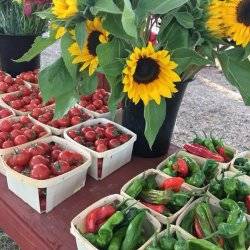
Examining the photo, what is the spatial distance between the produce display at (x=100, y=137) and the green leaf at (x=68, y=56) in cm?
24

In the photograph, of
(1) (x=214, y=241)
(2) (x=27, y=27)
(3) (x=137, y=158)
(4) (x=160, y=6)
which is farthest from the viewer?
(2) (x=27, y=27)

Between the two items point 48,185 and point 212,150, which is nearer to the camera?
point 48,185

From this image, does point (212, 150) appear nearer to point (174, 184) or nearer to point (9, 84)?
point (174, 184)

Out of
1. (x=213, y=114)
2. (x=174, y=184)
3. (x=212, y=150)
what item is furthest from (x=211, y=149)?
(x=213, y=114)

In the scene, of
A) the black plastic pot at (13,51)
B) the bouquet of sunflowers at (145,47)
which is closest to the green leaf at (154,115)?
the bouquet of sunflowers at (145,47)

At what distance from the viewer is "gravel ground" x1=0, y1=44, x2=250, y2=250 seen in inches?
90.1

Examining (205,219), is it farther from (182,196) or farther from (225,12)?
(225,12)

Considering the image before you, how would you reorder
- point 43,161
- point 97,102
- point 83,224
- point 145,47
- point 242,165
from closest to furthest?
point 145,47
point 83,224
point 43,161
point 242,165
point 97,102

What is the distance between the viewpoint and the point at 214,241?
0.75 m

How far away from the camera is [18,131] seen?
1.01m

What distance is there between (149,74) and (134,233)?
311 millimetres

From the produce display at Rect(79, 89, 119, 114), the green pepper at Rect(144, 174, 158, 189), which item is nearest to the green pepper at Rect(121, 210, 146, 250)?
the green pepper at Rect(144, 174, 158, 189)

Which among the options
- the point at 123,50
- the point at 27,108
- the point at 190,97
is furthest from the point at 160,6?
→ the point at 190,97

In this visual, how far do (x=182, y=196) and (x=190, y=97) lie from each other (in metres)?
2.03
